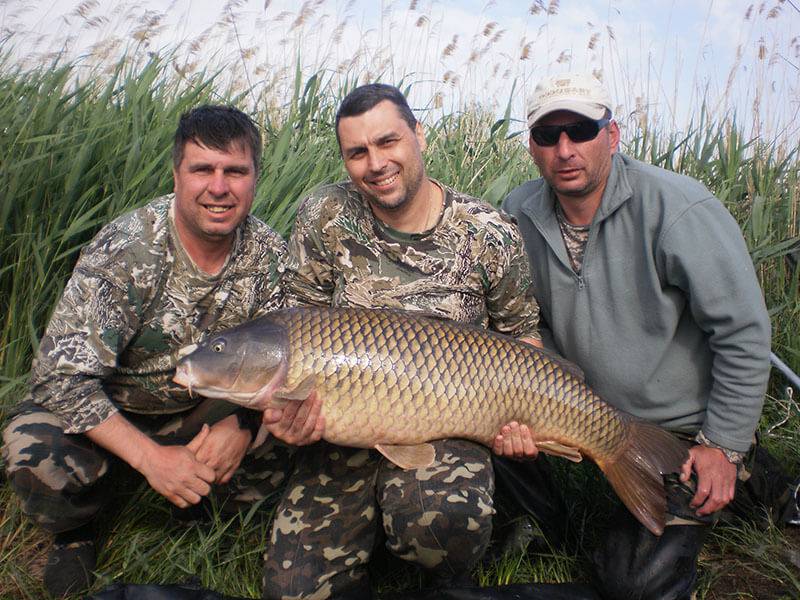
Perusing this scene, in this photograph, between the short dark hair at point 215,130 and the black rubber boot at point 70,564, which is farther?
the short dark hair at point 215,130

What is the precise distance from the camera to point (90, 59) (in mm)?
3912

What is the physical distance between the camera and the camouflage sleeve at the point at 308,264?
2.41 meters

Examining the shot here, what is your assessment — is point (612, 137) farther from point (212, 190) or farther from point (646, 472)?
point (212, 190)

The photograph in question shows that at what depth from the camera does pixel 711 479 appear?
7.34 feet

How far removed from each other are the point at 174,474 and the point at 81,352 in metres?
0.45

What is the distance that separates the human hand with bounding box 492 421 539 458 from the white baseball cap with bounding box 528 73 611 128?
99 centimetres

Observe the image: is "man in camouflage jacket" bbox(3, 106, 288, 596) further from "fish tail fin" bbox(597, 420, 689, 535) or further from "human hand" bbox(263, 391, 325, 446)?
"fish tail fin" bbox(597, 420, 689, 535)

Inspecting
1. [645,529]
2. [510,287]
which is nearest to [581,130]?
[510,287]

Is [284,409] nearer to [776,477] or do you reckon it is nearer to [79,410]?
[79,410]

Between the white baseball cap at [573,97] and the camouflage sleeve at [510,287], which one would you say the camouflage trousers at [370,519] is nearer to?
the camouflage sleeve at [510,287]

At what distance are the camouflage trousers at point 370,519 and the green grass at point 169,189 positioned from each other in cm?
16

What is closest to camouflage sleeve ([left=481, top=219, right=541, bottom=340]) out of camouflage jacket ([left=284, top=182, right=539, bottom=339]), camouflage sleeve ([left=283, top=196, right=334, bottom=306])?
camouflage jacket ([left=284, top=182, right=539, bottom=339])

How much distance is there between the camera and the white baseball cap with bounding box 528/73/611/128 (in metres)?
2.36

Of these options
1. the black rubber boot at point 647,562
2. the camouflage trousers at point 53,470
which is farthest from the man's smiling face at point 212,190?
the black rubber boot at point 647,562
